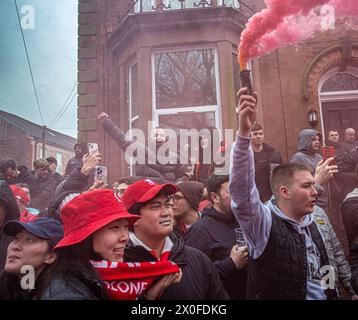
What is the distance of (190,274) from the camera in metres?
1.35

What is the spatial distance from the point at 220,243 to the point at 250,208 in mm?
463

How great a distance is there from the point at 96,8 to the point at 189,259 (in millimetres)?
4225

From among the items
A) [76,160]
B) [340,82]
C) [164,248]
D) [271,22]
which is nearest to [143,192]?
[164,248]

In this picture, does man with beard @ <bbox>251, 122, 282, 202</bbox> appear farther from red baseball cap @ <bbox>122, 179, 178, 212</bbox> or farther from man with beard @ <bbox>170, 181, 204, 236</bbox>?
red baseball cap @ <bbox>122, 179, 178, 212</bbox>

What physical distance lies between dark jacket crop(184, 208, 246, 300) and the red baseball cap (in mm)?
413

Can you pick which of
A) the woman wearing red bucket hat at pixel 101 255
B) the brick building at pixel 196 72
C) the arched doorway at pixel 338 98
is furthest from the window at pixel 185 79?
the woman wearing red bucket hat at pixel 101 255

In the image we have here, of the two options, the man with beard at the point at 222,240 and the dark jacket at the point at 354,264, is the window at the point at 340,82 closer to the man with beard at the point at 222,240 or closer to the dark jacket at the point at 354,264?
the man with beard at the point at 222,240

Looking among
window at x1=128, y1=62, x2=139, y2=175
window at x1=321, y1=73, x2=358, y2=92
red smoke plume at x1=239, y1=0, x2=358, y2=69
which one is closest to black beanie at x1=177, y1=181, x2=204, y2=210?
red smoke plume at x1=239, y1=0, x2=358, y2=69

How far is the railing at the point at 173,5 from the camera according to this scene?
14.3ft

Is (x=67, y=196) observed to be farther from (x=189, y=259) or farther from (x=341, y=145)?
(x=341, y=145)

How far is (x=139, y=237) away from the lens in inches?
56.3

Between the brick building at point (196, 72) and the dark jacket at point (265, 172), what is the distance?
126 cm
